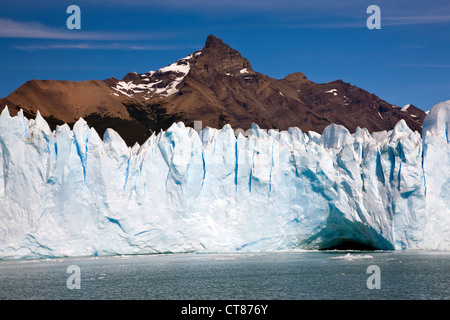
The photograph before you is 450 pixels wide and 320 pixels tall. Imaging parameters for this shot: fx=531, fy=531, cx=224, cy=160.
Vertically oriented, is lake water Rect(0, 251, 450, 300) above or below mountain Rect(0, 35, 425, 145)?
below

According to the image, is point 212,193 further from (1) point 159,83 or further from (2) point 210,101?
(1) point 159,83

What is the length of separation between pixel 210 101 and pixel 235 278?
75.2m

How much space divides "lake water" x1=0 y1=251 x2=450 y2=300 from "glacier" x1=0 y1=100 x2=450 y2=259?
1437 millimetres

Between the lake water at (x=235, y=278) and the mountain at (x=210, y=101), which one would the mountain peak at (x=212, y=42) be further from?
the lake water at (x=235, y=278)

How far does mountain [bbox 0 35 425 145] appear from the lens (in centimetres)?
8019

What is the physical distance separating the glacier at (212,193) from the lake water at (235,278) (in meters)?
1.44

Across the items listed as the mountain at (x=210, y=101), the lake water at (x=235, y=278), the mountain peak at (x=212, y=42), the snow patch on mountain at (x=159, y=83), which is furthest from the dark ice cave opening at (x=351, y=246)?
the mountain peak at (x=212, y=42)

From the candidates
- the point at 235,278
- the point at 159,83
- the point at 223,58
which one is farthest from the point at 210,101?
the point at 235,278

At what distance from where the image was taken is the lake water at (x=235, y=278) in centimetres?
1655

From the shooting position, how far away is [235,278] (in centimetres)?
1964

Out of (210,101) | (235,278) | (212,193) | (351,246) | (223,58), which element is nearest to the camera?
(235,278)

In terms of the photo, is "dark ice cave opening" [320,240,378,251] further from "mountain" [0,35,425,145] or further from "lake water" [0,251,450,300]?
"mountain" [0,35,425,145]

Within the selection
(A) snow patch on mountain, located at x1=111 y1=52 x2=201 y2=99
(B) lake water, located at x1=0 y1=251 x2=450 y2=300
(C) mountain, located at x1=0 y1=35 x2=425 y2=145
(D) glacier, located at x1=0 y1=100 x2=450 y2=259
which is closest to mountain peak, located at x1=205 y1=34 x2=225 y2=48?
(C) mountain, located at x1=0 y1=35 x2=425 y2=145

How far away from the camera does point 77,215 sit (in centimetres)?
2691
